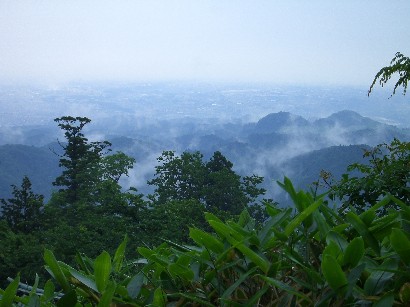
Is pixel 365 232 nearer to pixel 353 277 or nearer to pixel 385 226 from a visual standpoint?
pixel 385 226

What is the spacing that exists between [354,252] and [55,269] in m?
0.51

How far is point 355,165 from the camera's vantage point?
13.3 ft

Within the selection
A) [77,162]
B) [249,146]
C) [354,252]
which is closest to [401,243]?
[354,252]

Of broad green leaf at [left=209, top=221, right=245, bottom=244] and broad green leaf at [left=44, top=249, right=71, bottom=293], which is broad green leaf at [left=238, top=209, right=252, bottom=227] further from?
broad green leaf at [left=44, top=249, right=71, bottom=293]

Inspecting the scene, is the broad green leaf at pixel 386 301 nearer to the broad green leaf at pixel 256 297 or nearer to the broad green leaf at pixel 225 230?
the broad green leaf at pixel 256 297

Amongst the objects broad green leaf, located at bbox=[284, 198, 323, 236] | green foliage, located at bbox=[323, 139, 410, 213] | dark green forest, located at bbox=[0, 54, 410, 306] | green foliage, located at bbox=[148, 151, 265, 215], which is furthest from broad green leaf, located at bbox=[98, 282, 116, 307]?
green foliage, located at bbox=[148, 151, 265, 215]

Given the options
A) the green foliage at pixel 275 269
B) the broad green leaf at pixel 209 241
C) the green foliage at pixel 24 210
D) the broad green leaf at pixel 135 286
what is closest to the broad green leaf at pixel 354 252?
the green foliage at pixel 275 269

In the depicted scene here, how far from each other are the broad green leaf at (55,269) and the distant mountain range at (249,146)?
162ft

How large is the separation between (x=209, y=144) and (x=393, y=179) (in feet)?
444

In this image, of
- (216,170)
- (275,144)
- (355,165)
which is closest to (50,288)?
(355,165)

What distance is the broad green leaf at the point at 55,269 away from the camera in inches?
28.4

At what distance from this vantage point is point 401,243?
2.15ft

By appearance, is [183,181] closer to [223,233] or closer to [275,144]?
[223,233]

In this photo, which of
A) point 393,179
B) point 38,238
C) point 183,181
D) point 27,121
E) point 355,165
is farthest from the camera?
point 27,121
